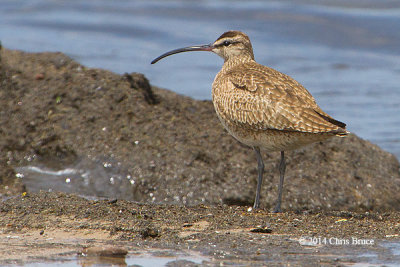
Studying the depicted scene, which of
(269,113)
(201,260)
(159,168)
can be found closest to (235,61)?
(159,168)

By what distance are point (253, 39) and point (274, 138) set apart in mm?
13588

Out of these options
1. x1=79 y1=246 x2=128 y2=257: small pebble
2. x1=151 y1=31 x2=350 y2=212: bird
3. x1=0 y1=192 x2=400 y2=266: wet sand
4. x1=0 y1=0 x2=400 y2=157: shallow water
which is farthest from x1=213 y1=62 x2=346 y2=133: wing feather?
x1=0 y1=0 x2=400 y2=157: shallow water

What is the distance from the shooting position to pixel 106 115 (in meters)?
8.84

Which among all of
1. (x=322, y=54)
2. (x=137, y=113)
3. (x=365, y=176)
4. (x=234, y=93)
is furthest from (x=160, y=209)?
(x=322, y=54)

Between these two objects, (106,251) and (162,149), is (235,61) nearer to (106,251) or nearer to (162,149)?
(162,149)

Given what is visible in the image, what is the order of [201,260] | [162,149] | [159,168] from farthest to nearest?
[162,149] → [159,168] → [201,260]

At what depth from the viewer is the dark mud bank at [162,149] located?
8.18 meters

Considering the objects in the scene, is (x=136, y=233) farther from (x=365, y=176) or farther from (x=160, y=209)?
(x=365, y=176)

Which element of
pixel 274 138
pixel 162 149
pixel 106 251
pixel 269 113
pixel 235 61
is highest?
pixel 235 61

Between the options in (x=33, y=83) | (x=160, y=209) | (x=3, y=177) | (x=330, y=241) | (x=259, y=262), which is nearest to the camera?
(x=259, y=262)

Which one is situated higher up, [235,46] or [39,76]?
[235,46]

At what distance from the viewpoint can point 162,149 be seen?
848cm

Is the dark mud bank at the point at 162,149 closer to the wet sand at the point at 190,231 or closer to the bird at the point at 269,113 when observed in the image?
the bird at the point at 269,113

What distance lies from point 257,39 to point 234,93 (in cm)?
1328
